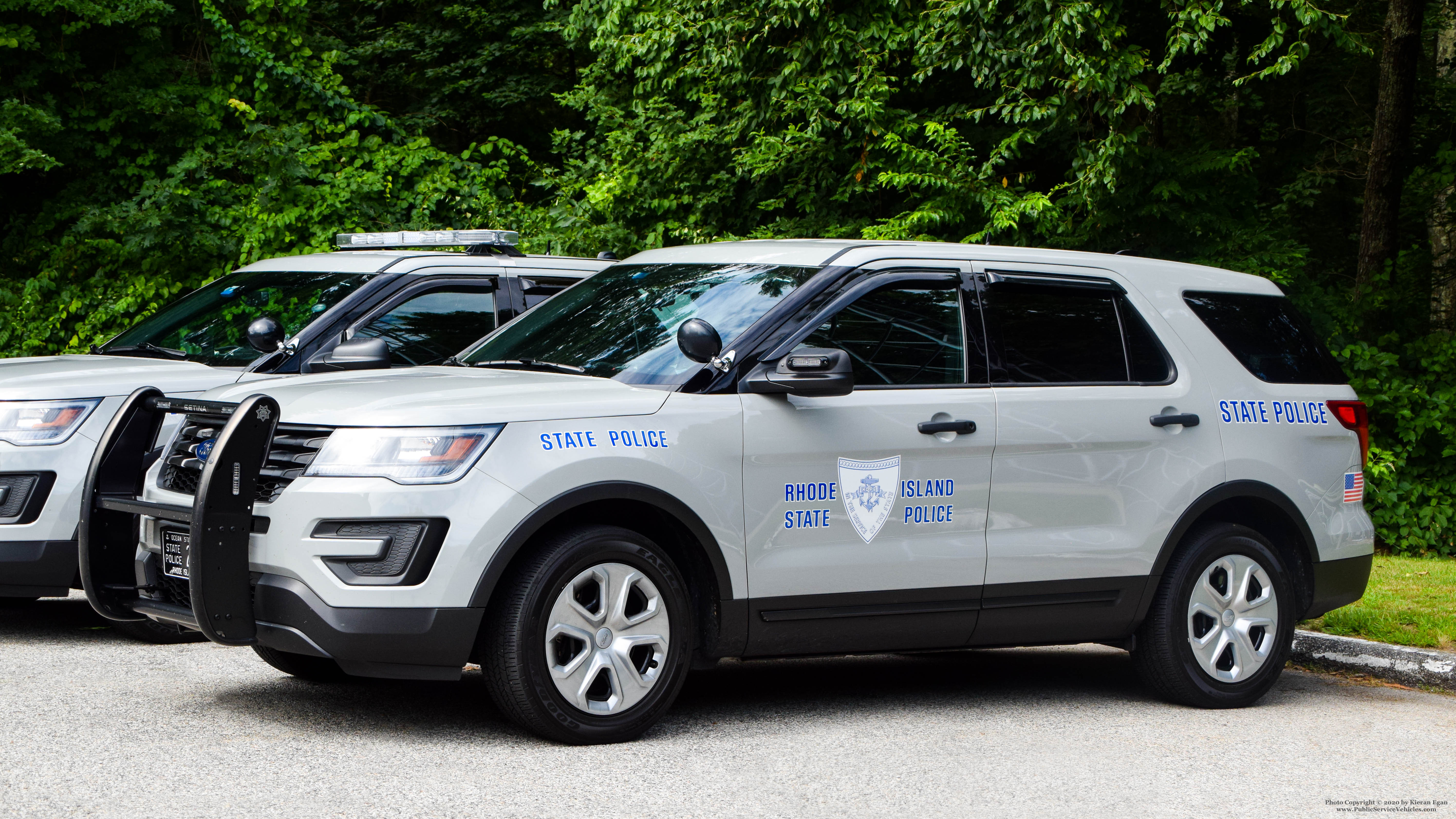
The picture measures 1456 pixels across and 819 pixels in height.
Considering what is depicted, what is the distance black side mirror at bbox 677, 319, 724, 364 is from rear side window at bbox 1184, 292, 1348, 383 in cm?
252

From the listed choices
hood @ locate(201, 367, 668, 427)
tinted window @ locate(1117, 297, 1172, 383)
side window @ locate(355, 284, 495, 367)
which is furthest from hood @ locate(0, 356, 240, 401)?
tinted window @ locate(1117, 297, 1172, 383)

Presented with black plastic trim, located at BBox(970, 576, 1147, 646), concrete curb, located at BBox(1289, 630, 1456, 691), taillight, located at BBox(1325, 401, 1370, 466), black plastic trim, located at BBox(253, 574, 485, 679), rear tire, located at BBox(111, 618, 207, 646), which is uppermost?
taillight, located at BBox(1325, 401, 1370, 466)

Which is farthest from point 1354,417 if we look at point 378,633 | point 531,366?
point 378,633

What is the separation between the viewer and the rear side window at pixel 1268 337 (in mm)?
6906

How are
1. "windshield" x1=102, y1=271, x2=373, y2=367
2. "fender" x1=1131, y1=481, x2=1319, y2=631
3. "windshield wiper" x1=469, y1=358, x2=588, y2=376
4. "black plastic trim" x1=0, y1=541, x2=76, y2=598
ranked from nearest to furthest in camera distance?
1. "windshield wiper" x1=469, y1=358, x2=588, y2=376
2. "fender" x1=1131, y1=481, x2=1319, y2=631
3. "black plastic trim" x1=0, y1=541, x2=76, y2=598
4. "windshield" x1=102, y1=271, x2=373, y2=367

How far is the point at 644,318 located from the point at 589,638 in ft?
4.64

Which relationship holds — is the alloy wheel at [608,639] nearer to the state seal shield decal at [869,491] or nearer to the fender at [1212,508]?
the state seal shield decal at [869,491]

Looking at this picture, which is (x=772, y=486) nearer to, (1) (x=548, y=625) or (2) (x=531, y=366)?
(1) (x=548, y=625)

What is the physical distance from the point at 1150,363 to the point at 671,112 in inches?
336

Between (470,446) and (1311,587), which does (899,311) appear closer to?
(470,446)

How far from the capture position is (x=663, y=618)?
214 inches

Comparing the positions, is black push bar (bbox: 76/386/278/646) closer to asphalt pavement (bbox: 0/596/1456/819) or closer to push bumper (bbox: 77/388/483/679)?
push bumper (bbox: 77/388/483/679)

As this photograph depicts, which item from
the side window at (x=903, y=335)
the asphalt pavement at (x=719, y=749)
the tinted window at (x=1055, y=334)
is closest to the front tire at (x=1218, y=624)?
the asphalt pavement at (x=719, y=749)

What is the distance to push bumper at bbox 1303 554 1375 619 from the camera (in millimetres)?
6980
